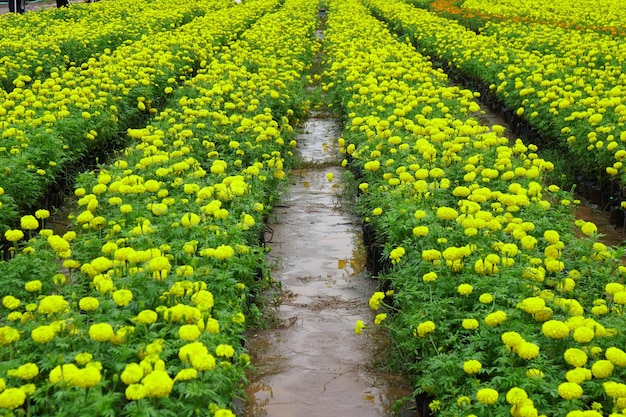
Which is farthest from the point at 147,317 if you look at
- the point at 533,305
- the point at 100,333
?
the point at 533,305

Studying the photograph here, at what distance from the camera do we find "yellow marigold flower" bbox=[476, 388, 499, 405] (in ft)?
10.3

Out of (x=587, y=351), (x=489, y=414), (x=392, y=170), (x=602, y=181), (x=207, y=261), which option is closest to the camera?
(x=489, y=414)

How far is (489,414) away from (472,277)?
1.21m

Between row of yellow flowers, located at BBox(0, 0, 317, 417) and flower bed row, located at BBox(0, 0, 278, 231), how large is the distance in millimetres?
913

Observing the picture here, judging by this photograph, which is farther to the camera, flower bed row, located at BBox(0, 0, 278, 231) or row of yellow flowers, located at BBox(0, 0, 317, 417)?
flower bed row, located at BBox(0, 0, 278, 231)

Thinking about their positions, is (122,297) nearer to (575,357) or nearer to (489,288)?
(489,288)

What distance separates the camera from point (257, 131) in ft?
26.2

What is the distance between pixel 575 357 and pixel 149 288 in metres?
2.32

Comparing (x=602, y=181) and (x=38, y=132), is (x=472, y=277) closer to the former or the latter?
(x=602, y=181)

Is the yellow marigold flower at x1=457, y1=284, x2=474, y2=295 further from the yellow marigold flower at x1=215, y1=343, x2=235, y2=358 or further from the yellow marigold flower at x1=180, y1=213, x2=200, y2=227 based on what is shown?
the yellow marigold flower at x1=180, y1=213, x2=200, y2=227

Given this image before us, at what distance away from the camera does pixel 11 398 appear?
2830 mm

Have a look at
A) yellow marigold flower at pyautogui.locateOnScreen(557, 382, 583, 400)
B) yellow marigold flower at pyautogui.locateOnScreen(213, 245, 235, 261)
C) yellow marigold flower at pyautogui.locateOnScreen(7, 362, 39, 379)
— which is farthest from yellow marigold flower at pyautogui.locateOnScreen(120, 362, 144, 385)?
yellow marigold flower at pyautogui.locateOnScreen(557, 382, 583, 400)

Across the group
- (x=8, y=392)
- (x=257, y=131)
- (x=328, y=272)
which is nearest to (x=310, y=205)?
(x=257, y=131)

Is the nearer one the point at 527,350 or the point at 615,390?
the point at 615,390
